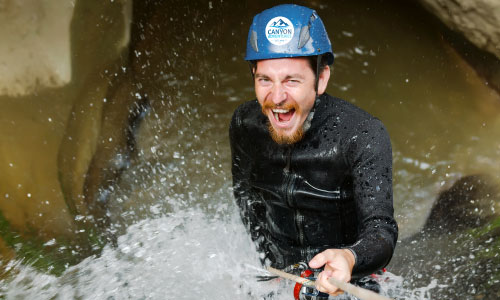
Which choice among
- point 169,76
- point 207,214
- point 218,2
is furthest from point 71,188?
point 218,2

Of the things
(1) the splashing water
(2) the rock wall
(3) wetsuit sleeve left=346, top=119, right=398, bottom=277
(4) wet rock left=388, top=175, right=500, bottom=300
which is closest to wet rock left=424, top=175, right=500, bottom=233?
(4) wet rock left=388, top=175, right=500, bottom=300

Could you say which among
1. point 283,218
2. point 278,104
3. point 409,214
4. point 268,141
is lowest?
point 409,214

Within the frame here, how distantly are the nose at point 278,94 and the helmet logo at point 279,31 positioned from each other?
0.16 metres

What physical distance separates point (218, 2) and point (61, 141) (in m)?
1.88

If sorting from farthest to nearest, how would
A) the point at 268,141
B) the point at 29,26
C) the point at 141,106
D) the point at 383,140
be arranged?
the point at 141,106, the point at 29,26, the point at 268,141, the point at 383,140

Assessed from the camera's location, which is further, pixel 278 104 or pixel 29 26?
pixel 29 26

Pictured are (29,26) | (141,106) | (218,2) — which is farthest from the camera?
(218,2)

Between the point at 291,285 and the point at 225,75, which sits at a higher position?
the point at 225,75

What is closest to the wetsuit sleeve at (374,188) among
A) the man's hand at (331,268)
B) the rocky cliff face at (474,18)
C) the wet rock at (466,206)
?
the man's hand at (331,268)

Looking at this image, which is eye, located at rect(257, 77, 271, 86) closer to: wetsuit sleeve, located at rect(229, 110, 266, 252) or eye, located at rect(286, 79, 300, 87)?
eye, located at rect(286, 79, 300, 87)

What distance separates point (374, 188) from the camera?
6.07 feet

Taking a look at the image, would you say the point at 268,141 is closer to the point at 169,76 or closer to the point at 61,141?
the point at 61,141

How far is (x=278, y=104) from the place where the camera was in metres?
1.96

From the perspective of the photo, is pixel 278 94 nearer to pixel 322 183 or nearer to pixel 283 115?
pixel 283 115
